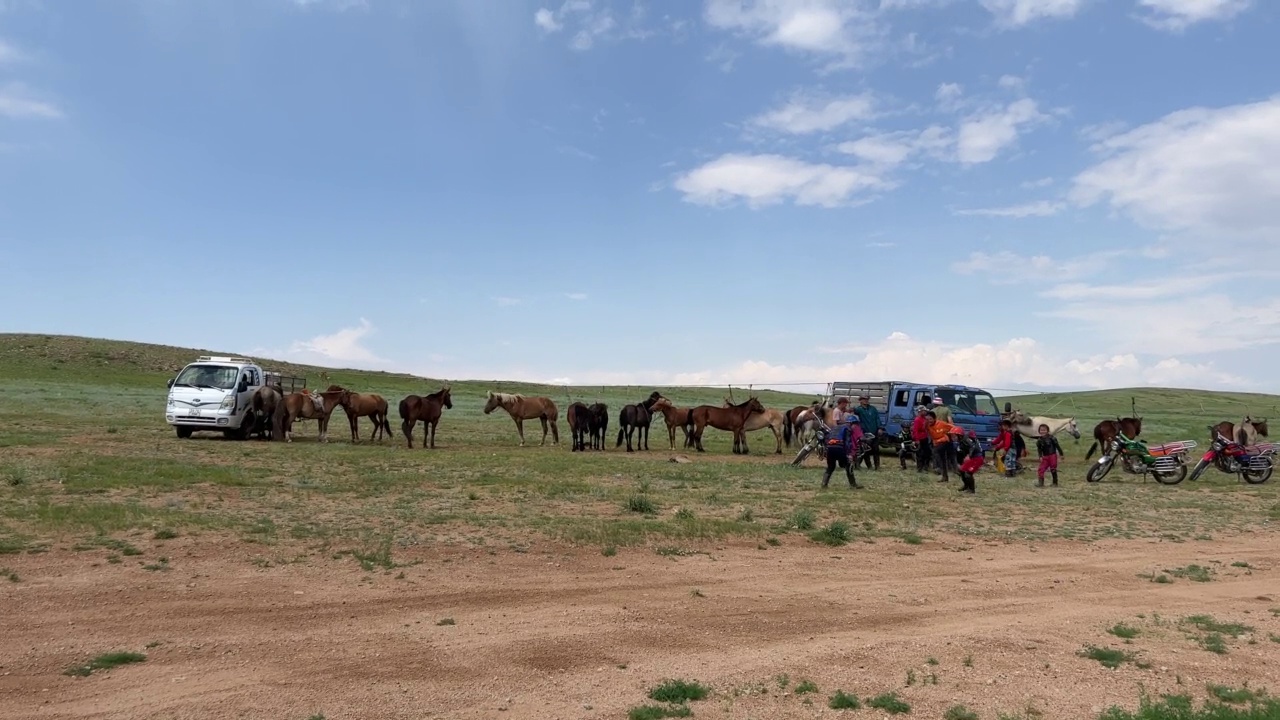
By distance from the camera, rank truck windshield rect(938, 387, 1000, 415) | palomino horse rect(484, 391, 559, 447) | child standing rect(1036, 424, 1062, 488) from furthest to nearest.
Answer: palomino horse rect(484, 391, 559, 447), truck windshield rect(938, 387, 1000, 415), child standing rect(1036, 424, 1062, 488)

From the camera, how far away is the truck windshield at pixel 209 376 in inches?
921

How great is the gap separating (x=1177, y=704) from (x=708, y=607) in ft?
11.8

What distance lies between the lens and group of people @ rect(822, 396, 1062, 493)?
15695mm

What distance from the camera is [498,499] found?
13.3 metres

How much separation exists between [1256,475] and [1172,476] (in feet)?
7.22

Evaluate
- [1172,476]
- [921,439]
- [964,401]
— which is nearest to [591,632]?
[921,439]

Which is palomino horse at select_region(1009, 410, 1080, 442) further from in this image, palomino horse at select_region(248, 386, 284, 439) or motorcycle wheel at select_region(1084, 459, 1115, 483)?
palomino horse at select_region(248, 386, 284, 439)

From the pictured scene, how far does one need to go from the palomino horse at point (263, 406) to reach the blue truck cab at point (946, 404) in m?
17.6

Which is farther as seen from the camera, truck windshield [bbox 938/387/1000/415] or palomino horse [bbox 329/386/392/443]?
palomino horse [bbox 329/386/392/443]

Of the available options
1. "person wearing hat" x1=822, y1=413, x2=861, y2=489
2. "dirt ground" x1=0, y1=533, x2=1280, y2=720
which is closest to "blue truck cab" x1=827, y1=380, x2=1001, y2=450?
"person wearing hat" x1=822, y1=413, x2=861, y2=489

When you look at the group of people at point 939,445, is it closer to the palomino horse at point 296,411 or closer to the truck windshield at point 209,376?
the palomino horse at point 296,411

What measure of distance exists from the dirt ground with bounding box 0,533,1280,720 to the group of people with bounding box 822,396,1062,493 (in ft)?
18.6

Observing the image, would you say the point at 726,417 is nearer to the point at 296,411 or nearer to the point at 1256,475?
the point at 296,411

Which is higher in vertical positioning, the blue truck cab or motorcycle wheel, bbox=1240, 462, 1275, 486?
the blue truck cab
